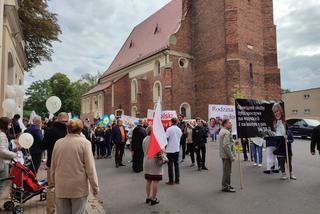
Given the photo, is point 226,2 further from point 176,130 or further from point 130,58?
point 176,130

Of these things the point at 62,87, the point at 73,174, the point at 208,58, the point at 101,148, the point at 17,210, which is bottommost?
the point at 17,210

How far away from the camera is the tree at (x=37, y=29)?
62.4 feet

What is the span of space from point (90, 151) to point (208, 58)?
25807 millimetres

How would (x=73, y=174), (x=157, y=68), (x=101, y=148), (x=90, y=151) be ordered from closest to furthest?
(x=73, y=174), (x=90, y=151), (x=101, y=148), (x=157, y=68)

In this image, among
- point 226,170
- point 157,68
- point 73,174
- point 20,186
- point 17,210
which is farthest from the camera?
point 157,68

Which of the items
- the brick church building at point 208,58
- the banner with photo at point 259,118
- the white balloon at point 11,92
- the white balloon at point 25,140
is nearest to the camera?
the white balloon at point 25,140

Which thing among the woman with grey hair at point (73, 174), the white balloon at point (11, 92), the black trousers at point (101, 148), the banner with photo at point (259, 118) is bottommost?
the black trousers at point (101, 148)

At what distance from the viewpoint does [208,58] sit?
27797mm

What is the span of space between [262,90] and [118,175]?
899 inches

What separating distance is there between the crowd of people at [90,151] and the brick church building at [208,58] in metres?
15.1

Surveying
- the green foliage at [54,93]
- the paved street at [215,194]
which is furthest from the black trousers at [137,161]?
the green foliage at [54,93]

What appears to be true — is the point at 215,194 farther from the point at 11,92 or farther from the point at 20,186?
the point at 11,92

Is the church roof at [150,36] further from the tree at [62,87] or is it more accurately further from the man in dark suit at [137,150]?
the tree at [62,87]

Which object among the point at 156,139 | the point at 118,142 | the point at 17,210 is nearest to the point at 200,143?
the point at 118,142
